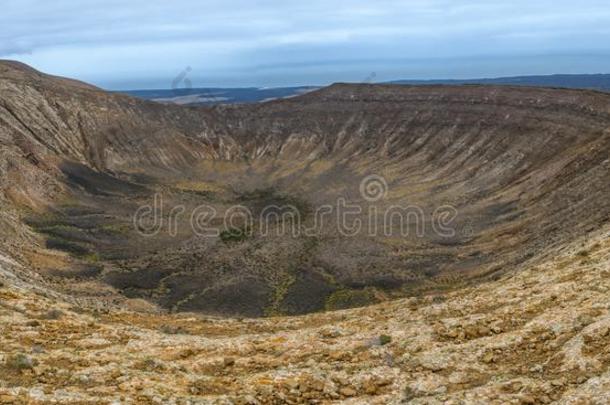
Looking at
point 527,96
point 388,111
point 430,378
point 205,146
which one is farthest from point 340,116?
point 430,378

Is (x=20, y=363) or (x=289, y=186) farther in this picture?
(x=289, y=186)

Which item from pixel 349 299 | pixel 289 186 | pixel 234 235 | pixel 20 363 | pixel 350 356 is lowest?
pixel 349 299

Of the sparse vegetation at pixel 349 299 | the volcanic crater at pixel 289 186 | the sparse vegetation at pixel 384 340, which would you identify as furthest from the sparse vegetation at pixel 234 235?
the sparse vegetation at pixel 384 340

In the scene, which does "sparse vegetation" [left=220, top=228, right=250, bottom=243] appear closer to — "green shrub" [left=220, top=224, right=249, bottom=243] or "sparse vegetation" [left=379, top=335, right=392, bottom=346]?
"green shrub" [left=220, top=224, right=249, bottom=243]

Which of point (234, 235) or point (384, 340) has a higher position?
point (384, 340)

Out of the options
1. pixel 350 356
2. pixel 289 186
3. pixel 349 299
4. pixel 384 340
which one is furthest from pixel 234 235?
pixel 350 356

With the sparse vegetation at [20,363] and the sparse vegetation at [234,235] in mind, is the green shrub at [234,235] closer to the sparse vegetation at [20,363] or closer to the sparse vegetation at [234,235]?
the sparse vegetation at [234,235]

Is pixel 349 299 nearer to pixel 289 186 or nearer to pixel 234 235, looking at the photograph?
pixel 234 235

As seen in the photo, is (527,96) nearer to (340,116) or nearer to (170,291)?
(340,116)
